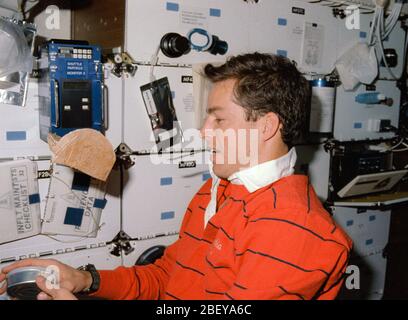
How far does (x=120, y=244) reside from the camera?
6.48ft

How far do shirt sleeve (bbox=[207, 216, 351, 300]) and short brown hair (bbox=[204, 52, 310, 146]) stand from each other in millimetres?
397

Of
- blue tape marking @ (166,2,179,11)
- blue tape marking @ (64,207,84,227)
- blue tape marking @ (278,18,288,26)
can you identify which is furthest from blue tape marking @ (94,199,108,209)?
blue tape marking @ (278,18,288,26)

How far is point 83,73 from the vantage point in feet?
5.51

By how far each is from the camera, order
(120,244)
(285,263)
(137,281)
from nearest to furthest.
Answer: (285,263) → (137,281) → (120,244)

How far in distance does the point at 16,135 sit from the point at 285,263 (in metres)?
1.22

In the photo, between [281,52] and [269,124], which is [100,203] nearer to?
[269,124]

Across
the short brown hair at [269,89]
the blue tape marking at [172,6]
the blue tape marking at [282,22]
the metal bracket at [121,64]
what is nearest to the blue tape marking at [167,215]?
the metal bracket at [121,64]

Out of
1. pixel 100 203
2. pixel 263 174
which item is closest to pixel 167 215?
pixel 100 203

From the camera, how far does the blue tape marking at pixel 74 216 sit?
1846mm

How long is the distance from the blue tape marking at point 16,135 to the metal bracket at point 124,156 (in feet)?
1.31
